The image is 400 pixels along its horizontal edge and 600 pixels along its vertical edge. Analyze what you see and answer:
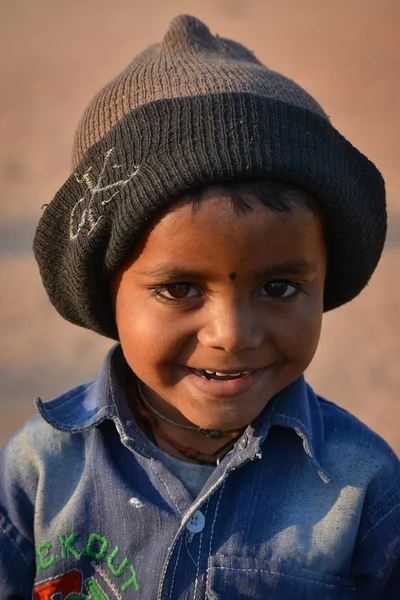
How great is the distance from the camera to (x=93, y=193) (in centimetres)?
153

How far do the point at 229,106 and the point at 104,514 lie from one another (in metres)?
0.88

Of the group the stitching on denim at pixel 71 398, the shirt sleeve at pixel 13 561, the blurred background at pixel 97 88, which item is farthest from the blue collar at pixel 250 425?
the blurred background at pixel 97 88

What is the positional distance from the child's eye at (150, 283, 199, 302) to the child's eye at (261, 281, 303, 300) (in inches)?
5.4

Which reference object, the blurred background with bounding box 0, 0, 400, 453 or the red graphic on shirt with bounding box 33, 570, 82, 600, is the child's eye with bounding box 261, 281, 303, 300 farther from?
the blurred background with bounding box 0, 0, 400, 453

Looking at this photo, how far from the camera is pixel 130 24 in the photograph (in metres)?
5.62

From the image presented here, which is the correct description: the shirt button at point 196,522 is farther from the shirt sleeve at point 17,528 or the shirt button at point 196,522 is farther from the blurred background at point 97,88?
the blurred background at point 97,88

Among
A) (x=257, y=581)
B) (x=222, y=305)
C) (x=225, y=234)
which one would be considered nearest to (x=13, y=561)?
(x=257, y=581)

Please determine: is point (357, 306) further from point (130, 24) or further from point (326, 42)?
point (130, 24)

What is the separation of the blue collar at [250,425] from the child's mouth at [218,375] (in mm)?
166

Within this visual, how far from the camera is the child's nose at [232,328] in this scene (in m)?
1.41

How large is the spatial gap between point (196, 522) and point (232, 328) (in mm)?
434

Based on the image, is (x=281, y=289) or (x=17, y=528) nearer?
(x=281, y=289)

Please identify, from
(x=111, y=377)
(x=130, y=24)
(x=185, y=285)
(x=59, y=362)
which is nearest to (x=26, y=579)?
(x=111, y=377)

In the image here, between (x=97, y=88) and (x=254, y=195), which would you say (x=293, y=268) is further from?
(x=97, y=88)
